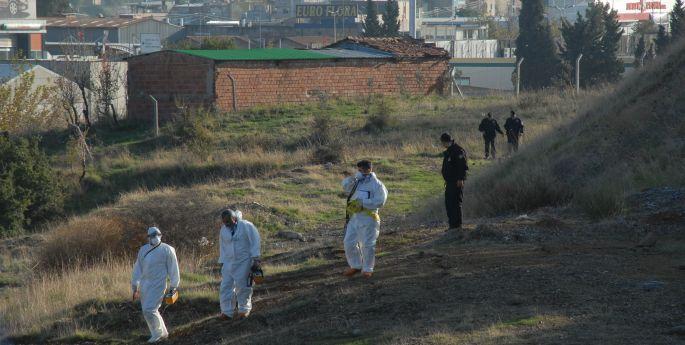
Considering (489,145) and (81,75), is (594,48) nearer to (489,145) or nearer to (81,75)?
(81,75)

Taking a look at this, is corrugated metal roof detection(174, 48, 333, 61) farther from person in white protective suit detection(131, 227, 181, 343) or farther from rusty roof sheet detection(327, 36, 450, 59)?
person in white protective suit detection(131, 227, 181, 343)

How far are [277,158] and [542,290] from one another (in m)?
20.2

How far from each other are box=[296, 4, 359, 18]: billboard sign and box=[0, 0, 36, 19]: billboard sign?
27.3 meters

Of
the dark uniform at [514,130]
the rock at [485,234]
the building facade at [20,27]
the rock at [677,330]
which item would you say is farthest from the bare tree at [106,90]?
the building facade at [20,27]

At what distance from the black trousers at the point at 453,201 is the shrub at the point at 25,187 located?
48.1 feet

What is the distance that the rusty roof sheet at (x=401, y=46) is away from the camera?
45000 millimetres

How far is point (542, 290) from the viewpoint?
10953mm

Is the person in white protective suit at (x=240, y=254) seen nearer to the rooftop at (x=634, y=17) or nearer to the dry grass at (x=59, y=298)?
the dry grass at (x=59, y=298)

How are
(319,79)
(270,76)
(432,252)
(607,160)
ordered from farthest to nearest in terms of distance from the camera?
(319,79) < (270,76) < (607,160) < (432,252)

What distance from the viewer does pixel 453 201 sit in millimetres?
15469

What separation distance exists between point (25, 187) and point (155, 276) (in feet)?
54.7

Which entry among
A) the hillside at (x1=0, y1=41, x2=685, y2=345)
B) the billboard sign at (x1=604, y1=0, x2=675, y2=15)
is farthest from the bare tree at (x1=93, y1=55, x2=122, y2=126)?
the billboard sign at (x1=604, y1=0, x2=675, y2=15)

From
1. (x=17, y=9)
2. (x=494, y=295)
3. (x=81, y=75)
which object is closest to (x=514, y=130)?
(x=494, y=295)

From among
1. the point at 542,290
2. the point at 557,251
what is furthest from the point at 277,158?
the point at 542,290
